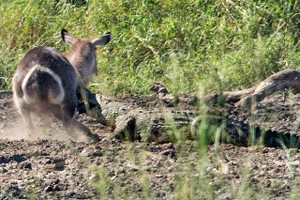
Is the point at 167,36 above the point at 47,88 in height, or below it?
above

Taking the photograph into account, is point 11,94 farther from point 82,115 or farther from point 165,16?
point 165,16

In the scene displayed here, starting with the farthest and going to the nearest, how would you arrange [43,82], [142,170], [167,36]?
[167,36] → [43,82] → [142,170]

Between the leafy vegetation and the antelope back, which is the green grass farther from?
the antelope back

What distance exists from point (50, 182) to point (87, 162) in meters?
0.26

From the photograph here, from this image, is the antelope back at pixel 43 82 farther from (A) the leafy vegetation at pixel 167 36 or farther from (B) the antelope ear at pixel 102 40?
(B) the antelope ear at pixel 102 40

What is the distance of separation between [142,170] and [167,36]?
491 cm

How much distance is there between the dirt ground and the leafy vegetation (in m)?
1.83

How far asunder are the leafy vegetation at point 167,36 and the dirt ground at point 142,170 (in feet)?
5.99

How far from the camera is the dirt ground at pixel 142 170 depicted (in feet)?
17.4

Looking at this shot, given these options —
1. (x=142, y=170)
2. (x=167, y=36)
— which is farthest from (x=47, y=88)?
(x=142, y=170)

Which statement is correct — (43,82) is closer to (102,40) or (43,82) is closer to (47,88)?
(47,88)

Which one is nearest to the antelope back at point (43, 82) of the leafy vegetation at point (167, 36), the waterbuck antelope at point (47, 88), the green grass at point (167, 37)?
the waterbuck antelope at point (47, 88)

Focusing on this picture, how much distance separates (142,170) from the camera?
499 centimetres

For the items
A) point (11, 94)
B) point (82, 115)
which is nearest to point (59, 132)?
point (82, 115)
